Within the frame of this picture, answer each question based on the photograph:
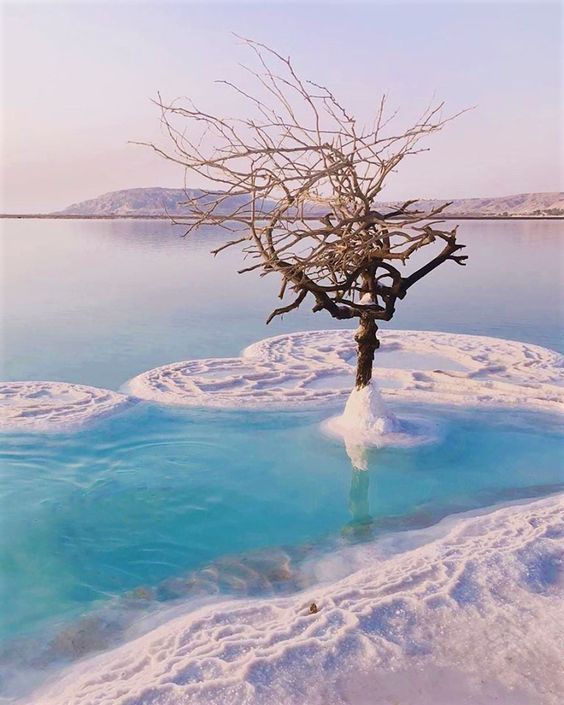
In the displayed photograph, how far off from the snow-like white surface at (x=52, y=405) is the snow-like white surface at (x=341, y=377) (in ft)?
1.66

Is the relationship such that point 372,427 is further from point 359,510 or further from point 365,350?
point 359,510

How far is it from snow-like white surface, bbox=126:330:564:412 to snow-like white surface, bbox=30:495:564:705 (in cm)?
361

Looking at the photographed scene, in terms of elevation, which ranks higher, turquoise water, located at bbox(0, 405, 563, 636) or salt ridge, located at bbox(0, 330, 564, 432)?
salt ridge, located at bbox(0, 330, 564, 432)

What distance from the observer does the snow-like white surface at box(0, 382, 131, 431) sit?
6930mm

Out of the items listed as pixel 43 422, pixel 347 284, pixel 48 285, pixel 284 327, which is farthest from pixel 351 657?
pixel 48 285

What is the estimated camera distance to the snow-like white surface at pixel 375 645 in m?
3.04

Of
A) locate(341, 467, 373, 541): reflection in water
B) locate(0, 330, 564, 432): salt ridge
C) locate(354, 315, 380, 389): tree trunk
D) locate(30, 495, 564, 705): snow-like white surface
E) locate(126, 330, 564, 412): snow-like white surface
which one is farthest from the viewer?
locate(126, 330, 564, 412): snow-like white surface

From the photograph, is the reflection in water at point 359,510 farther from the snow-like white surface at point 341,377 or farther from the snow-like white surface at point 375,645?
the snow-like white surface at point 341,377

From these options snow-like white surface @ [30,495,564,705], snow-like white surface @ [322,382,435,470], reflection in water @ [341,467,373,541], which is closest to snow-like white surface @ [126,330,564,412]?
snow-like white surface @ [322,382,435,470]

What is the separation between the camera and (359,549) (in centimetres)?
468

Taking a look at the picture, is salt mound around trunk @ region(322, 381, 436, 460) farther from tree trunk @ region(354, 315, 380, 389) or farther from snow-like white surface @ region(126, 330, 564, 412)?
snow-like white surface @ region(126, 330, 564, 412)

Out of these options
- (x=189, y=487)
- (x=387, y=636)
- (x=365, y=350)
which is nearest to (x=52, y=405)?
(x=189, y=487)

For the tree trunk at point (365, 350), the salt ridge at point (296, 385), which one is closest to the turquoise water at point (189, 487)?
the salt ridge at point (296, 385)

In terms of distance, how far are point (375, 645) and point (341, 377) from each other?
560 centimetres
